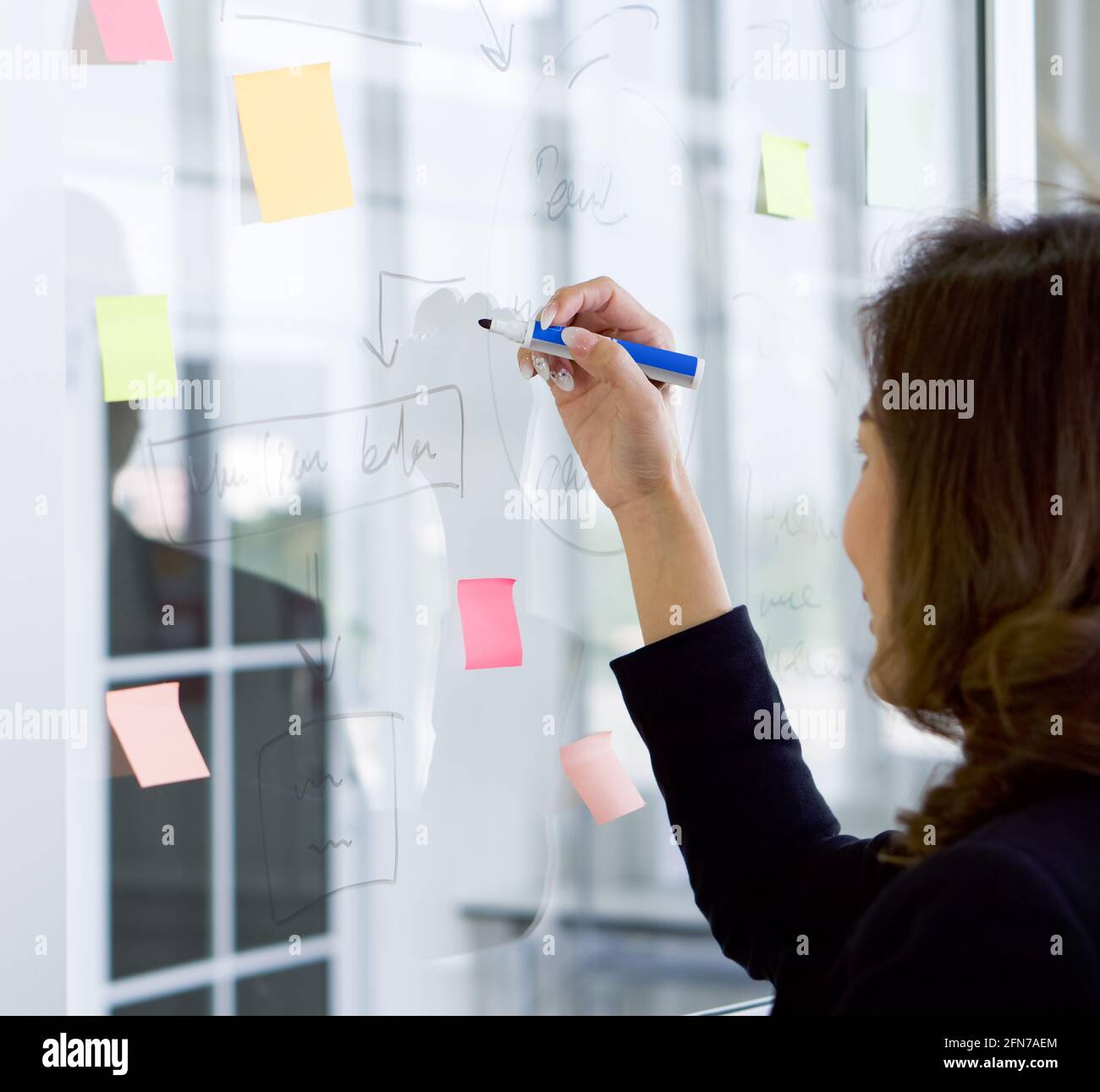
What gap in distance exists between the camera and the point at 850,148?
100cm

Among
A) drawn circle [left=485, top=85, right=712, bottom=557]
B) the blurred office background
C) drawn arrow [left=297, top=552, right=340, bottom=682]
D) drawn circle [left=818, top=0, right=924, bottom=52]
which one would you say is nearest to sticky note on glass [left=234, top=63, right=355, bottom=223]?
the blurred office background

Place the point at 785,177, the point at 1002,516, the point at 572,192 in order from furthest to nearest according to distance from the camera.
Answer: the point at 785,177, the point at 572,192, the point at 1002,516

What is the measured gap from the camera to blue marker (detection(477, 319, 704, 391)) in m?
0.74

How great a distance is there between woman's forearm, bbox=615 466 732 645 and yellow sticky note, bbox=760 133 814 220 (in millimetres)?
288

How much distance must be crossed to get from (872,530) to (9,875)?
21.1 inches

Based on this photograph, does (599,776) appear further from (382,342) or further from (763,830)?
(382,342)

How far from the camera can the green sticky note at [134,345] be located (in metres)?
0.67

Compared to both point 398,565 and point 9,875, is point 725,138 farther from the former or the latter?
point 9,875

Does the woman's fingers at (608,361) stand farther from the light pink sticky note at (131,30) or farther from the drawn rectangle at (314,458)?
the light pink sticky note at (131,30)

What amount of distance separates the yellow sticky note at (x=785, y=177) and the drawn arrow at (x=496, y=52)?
24 centimetres

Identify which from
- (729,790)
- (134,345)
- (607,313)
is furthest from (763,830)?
(134,345)

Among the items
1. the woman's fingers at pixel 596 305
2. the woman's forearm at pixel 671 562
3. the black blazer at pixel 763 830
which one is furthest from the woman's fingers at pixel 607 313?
the black blazer at pixel 763 830

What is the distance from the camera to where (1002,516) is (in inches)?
24.2

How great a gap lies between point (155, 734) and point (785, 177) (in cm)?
66
